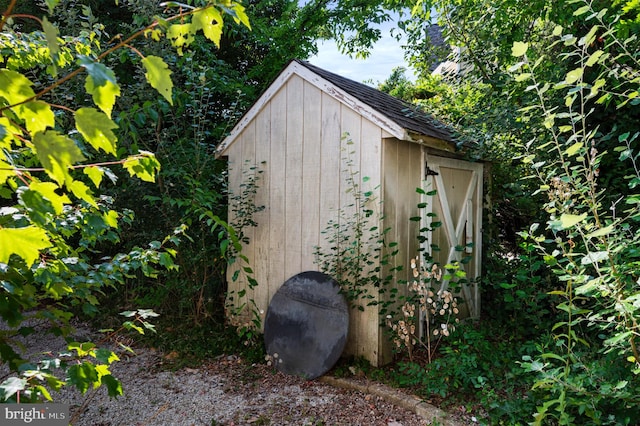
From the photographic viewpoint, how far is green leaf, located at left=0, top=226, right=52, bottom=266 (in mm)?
852

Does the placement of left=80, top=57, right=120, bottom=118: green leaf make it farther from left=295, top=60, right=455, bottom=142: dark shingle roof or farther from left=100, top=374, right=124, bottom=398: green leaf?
left=295, top=60, right=455, bottom=142: dark shingle roof

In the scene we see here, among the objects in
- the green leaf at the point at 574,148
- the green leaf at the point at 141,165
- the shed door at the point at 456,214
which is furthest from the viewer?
the shed door at the point at 456,214

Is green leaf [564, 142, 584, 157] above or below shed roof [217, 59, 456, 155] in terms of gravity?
below

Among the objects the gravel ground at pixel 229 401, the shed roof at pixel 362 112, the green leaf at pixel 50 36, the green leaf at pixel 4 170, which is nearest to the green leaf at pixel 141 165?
the green leaf at pixel 4 170

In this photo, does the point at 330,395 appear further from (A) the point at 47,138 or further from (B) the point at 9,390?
(A) the point at 47,138

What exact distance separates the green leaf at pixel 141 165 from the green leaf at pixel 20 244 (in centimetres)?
39

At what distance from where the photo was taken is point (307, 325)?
13.0 ft

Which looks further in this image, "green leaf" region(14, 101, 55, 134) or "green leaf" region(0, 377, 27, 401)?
"green leaf" region(0, 377, 27, 401)

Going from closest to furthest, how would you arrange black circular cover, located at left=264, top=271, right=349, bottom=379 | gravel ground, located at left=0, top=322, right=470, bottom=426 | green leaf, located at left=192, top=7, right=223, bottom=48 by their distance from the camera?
green leaf, located at left=192, top=7, right=223, bottom=48
gravel ground, located at left=0, top=322, right=470, bottom=426
black circular cover, located at left=264, top=271, right=349, bottom=379

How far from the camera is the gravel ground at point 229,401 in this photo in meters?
3.11

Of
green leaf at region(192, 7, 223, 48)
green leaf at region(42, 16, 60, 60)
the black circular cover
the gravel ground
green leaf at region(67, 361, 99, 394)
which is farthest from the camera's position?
the black circular cover

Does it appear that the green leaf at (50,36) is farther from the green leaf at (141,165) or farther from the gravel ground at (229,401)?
the gravel ground at (229,401)

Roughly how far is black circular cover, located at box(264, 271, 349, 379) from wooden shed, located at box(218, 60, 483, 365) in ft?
0.67

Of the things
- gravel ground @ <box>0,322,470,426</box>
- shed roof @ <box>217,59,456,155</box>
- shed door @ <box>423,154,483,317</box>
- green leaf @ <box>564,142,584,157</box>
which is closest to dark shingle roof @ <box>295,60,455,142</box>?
shed roof @ <box>217,59,456,155</box>
